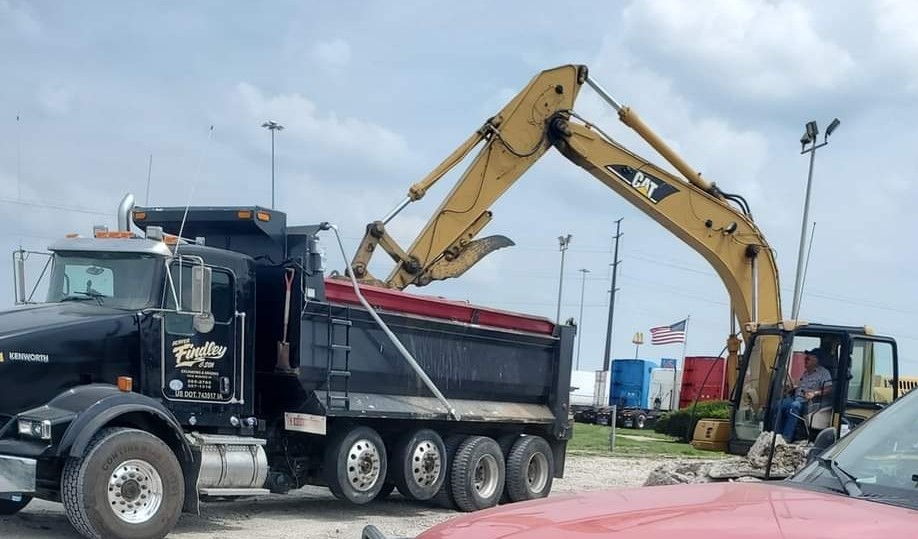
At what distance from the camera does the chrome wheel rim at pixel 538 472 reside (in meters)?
13.4

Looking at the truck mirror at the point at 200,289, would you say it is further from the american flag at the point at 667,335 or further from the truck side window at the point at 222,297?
the american flag at the point at 667,335

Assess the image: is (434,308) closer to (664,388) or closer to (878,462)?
(878,462)

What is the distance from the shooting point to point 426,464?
11.8 m

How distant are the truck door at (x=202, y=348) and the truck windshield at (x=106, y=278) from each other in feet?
0.79

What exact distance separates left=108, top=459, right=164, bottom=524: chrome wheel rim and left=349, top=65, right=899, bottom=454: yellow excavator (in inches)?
194

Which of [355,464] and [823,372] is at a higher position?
[823,372]

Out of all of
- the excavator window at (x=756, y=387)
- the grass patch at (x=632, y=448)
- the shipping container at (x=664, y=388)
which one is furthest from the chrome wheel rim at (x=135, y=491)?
the shipping container at (x=664, y=388)

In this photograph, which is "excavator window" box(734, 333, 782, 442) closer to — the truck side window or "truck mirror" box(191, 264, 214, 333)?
the truck side window

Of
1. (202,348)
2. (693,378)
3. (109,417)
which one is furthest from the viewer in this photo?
(693,378)

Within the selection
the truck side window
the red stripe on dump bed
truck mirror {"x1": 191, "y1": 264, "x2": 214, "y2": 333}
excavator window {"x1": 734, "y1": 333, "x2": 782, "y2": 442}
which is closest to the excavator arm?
the red stripe on dump bed

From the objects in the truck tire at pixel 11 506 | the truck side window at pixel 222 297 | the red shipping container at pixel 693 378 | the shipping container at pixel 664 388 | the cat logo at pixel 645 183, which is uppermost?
the cat logo at pixel 645 183

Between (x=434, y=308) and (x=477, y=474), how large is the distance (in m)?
2.18

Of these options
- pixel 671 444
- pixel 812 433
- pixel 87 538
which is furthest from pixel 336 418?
pixel 671 444

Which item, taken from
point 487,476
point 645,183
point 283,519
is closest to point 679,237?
point 645,183
